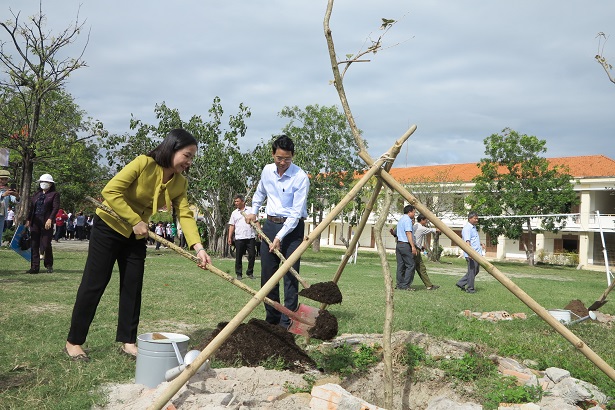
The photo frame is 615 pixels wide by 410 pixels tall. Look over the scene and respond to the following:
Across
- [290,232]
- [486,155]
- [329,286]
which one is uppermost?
[486,155]

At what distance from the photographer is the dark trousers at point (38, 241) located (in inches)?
426

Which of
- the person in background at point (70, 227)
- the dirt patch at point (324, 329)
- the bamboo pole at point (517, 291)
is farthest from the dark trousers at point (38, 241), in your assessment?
the person in background at point (70, 227)

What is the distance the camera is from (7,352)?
4645 mm

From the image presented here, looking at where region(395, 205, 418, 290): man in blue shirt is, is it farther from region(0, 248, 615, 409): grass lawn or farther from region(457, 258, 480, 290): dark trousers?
region(457, 258, 480, 290): dark trousers

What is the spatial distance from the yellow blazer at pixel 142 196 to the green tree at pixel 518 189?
29.5m

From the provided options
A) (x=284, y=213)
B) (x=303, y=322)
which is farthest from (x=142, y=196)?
(x=303, y=322)

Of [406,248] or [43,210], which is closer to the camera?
[43,210]

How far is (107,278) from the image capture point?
468 cm

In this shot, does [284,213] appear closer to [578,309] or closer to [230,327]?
[230,327]

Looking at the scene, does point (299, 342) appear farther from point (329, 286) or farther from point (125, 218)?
point (125, 218)

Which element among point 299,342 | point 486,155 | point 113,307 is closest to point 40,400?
point 299,342

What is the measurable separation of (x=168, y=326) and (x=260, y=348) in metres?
2.12

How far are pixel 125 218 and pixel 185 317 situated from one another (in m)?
3.11

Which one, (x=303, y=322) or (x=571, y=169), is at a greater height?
(x=571, y=169)
